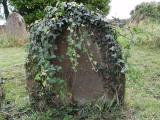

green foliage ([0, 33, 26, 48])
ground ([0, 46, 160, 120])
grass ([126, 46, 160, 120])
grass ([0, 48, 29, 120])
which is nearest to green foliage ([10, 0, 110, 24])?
green foliage ([0, 33, 26, 48])

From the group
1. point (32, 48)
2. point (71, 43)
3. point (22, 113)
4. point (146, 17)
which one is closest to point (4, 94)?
point (22, 113)

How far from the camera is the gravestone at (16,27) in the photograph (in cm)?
1291

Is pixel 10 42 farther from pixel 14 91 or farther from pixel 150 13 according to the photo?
pixel 14 91

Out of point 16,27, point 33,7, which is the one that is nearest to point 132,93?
point 16,27

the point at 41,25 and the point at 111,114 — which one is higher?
the point at 41,25

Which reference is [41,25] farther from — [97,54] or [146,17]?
[146,17]

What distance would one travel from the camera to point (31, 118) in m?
4.36

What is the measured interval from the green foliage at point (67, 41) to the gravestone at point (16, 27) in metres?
8.50

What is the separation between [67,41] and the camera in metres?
4.39

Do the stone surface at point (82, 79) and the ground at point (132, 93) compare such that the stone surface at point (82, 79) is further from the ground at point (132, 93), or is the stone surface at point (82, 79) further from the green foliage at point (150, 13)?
the green foliage at point (150, 13)

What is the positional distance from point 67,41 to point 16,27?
Answer: 9.01m

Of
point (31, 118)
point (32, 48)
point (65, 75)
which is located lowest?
point (31, 118)

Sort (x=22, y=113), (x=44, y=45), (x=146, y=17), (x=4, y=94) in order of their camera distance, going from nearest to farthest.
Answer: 1. (x=44, y=45)
2. (x=22, y=113)
3. (x=4, y=94)
4. (x=146, y=17)

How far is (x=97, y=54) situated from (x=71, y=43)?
34cm
